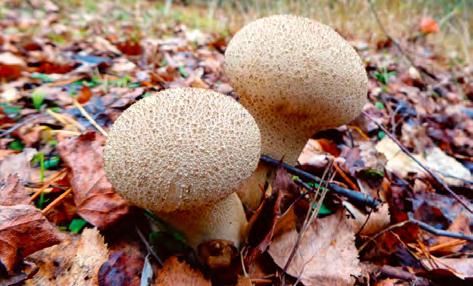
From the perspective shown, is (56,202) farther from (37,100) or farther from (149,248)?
(37,100)

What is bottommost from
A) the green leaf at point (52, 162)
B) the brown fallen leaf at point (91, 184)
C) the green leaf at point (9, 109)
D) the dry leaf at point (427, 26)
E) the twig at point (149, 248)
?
the dry leaf at point (427, 26)

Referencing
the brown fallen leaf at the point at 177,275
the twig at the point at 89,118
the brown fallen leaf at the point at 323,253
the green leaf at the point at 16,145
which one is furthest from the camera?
the twig at the point at 89,118

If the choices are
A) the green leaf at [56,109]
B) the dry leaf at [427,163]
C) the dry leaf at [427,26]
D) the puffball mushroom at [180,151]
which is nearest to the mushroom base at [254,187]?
the puffball mushroom at [180,151]

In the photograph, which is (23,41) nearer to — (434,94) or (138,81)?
(138,81)

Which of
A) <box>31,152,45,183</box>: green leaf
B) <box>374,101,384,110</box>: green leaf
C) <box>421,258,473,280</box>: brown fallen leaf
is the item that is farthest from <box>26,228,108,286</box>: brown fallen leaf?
<box>374,101,384,110</box>: green leaf

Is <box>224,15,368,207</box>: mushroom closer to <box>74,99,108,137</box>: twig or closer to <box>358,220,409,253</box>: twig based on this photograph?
<box>358,220,409,253</box>: twig

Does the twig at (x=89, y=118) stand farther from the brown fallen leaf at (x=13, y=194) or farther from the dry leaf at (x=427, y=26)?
the dry leaf at (x=427, y=26)
